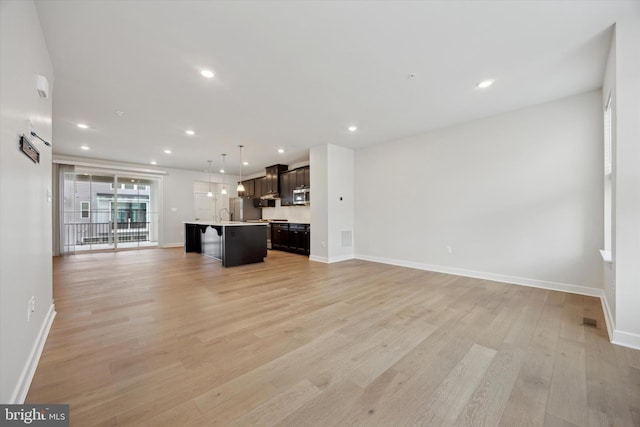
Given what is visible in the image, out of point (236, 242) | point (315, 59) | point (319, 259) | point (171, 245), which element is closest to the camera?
point (315, 59)

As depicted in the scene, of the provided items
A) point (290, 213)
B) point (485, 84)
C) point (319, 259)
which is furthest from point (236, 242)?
point (485, 84)

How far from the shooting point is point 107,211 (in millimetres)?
7594

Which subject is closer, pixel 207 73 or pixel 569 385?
pixel 569 385

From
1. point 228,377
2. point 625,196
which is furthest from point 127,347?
point 625,196

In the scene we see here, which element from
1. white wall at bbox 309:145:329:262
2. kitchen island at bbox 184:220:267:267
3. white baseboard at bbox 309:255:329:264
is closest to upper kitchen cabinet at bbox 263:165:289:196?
white wall at bbox 309:145:329:262

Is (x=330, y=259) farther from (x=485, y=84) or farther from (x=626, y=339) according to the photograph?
(x=626, y=339)

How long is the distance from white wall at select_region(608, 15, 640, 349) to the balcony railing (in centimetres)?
1077

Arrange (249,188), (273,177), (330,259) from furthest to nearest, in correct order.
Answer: (249,188), (273,177), (330,259)

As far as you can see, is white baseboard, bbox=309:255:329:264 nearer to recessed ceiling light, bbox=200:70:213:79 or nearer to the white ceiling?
the white ceiling

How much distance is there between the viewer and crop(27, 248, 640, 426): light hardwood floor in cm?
139

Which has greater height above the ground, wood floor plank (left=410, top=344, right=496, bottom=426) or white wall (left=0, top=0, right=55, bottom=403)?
white wall (left=0, top=0, right=55, bottom=403)

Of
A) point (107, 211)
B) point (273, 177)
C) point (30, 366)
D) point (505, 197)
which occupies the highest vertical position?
point (273, 177)

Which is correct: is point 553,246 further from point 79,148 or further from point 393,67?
Result: point 79,148

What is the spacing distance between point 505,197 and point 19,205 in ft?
18.5
